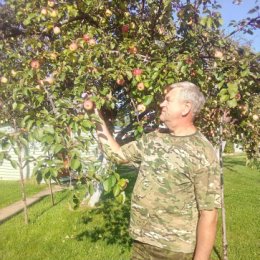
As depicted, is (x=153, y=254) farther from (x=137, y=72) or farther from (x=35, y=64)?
(x=35, y=64)

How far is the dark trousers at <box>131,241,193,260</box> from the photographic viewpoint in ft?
8.77

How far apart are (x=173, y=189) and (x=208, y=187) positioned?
0.89 feet

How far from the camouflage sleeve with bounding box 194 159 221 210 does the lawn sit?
3931 mm

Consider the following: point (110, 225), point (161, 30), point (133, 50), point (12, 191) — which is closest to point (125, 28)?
point (161, 30)

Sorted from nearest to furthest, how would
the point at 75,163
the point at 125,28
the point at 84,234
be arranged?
the point at 75,163 < the point at 125,28 < the point at 84,234

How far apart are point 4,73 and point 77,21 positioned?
1.35 meters

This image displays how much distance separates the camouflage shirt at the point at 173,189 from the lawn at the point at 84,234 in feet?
11.8

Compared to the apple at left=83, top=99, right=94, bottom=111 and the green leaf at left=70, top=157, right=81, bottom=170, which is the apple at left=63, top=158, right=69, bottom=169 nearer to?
the green leaf at left=70, top=157, right=81, bottom=170

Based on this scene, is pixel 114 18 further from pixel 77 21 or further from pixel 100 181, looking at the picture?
pixel 100 181

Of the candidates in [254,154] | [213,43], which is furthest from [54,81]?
[254,154]

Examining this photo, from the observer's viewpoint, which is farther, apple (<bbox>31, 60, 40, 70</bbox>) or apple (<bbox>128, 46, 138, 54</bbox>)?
apple (<bbox>128, 46, 138, 54</bbox>)

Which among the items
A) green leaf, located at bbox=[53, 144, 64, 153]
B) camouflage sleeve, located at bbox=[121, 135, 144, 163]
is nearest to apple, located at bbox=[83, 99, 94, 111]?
camouflage sleeve, located at bbox=[121, 135, 144, 163]

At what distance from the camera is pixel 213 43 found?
145 inches

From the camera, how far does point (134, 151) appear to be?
2.96 metres
